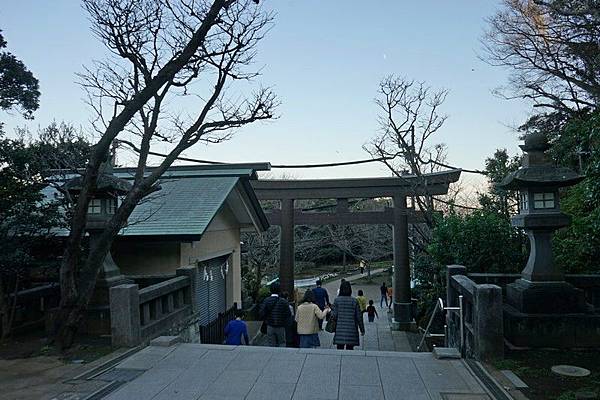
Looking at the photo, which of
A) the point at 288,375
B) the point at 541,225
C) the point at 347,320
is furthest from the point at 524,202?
the point at 288,375

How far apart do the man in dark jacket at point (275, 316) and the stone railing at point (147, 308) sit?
1.81 m

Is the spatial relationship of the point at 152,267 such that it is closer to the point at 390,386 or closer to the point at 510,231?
the point at 390,386

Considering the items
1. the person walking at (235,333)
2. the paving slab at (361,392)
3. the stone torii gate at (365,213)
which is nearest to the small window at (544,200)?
the paving slab at (361,392)

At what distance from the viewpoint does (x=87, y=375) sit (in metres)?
6.36

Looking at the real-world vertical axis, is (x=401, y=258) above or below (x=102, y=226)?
below

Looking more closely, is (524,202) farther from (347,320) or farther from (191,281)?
(191,281)

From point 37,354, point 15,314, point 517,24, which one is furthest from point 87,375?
point 517,24

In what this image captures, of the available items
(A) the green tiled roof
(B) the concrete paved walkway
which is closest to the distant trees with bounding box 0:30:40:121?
(A) the green tiled roof

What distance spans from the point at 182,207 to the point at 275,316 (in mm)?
4102

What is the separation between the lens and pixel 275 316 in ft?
32.9

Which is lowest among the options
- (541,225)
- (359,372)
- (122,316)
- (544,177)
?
(359,372)

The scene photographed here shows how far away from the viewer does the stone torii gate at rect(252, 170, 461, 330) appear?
18.8m

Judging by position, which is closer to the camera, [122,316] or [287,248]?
[122,316]

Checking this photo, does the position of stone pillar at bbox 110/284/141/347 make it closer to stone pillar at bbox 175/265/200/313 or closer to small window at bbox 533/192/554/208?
stone pillar at bbox 175/265/200/313
